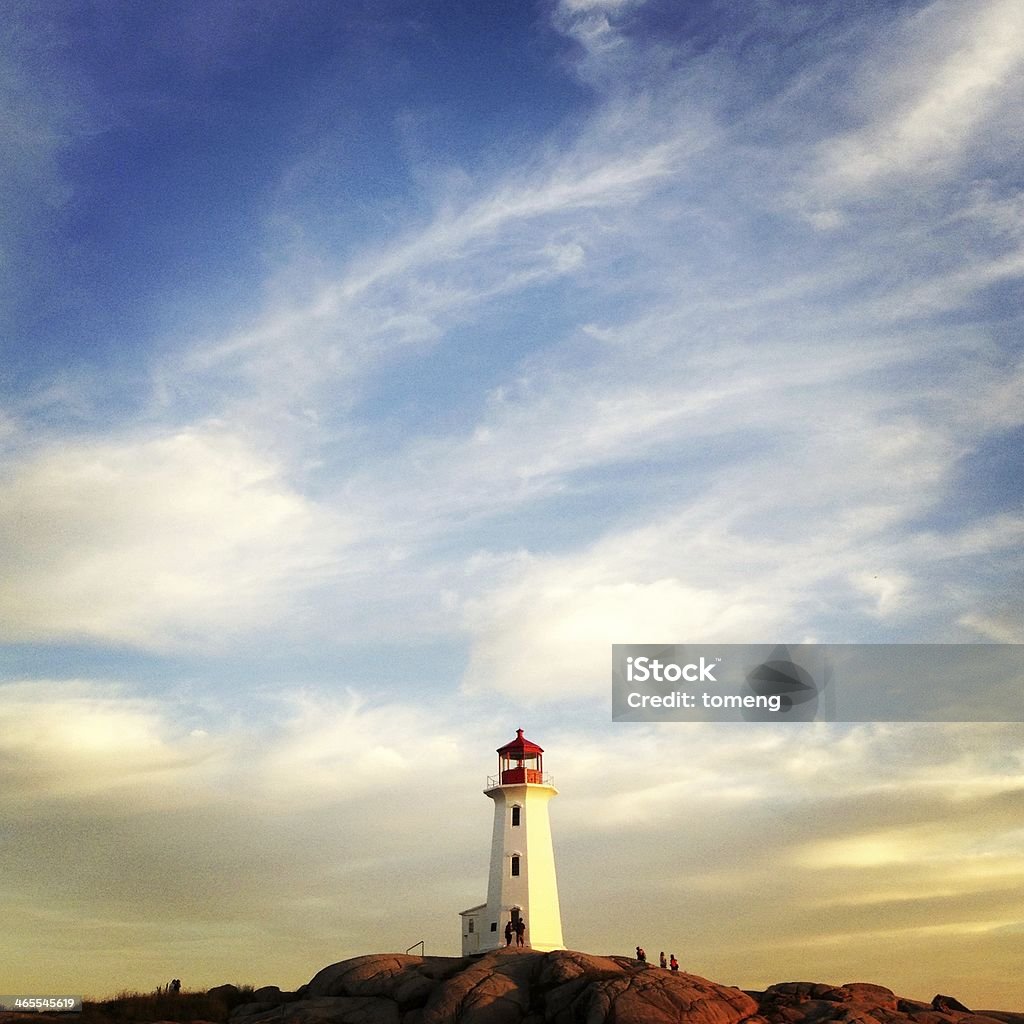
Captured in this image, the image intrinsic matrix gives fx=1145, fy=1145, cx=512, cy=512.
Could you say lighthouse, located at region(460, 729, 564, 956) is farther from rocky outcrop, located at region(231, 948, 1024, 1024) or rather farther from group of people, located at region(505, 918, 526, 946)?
rocky outcrop, located at region(231, 948, 1024, 1024)

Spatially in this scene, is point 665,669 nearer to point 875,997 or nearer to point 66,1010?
point 875,997

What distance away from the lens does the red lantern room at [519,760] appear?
5916 cm

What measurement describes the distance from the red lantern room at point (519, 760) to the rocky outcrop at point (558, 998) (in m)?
12.0

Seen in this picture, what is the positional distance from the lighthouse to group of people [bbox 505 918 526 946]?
0.50ft

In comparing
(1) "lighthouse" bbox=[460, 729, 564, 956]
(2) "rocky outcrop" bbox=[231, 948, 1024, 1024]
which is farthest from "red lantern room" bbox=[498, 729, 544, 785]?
(2) "rocky outcrop" bbox=[231, 948, 1024, 1024]

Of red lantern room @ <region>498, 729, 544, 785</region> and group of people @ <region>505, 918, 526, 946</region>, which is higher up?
red lantern room @ <region>498, 729, 544, 785</region>

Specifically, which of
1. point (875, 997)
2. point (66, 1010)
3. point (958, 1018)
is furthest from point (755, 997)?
point (66, 1010)

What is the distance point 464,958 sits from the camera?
48.9m

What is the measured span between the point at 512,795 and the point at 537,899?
206 inches

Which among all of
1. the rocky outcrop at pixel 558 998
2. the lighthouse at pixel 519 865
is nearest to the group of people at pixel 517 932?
the lighthouse at pixel 519 865

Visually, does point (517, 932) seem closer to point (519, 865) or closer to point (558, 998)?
point (519, 865)

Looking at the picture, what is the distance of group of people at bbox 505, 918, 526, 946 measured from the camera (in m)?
55.5

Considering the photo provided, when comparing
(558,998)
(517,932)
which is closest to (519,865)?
(517,932)

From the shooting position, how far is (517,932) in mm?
55594
